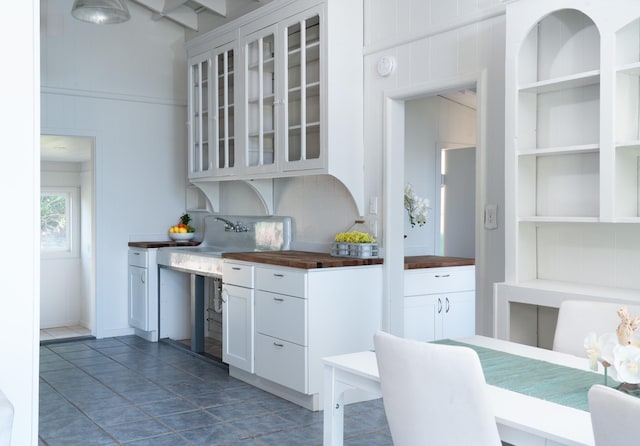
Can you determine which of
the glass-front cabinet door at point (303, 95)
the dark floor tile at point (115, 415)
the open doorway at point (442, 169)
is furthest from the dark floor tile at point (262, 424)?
the open doorway at point (442, 169)

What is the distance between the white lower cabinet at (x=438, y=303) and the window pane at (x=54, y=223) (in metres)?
4.86

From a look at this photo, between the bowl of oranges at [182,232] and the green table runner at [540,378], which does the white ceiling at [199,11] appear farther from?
the green table runner at [540,378]

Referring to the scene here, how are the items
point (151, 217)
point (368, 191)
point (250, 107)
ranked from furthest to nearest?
point (151, 217), point (250, 107), point (368, 191)

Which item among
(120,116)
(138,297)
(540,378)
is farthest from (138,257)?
(540,378)

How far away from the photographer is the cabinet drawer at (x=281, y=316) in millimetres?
3924

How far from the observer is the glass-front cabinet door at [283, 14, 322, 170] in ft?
14.4

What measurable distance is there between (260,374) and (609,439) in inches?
132

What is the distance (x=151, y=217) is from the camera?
254 inches

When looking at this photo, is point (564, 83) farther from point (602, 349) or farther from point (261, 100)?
point (261, 100)

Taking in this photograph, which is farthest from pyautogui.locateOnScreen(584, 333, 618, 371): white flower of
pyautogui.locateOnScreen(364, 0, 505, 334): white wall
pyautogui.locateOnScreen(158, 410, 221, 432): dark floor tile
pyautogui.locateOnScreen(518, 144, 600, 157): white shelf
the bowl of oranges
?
the bowl of oranges

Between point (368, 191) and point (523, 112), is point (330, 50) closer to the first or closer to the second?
point (368, 191)

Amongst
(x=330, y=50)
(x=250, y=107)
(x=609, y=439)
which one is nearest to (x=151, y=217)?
(x=250, y=107)

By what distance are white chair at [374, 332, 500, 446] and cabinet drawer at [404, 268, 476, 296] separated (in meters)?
2.65

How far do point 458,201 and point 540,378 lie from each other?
13.3 feet
